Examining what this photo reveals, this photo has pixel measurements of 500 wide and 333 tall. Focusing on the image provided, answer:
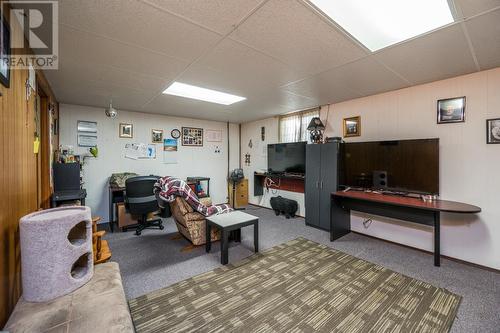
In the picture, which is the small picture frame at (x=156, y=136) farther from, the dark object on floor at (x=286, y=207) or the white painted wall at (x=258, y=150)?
the dark object on floor at (x=286, y=207)

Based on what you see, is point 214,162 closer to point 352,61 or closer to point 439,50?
point 352,61

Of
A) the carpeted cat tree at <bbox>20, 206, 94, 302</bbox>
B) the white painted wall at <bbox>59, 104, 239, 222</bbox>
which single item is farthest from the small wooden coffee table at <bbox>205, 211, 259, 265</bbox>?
the white painted wall at <bbox>59, 104, 239, 222</bbox>

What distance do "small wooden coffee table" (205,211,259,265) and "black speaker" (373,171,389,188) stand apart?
1.97 meters

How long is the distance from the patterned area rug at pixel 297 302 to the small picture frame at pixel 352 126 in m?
2.22

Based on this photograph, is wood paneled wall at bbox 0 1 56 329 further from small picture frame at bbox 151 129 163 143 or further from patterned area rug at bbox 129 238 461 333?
small picture frame at bbox 151 129 163 143

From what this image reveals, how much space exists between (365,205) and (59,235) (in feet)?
11.9

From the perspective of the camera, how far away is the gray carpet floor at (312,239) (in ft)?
6.31

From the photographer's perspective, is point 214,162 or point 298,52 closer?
point 298,52

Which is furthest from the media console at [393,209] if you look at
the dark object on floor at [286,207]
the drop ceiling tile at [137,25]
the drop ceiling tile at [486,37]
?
the drop ceiling tile at [137,25]

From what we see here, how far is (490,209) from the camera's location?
8.25 ft

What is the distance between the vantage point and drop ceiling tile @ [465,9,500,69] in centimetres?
161

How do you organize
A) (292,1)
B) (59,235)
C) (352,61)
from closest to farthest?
(59,235)
(292,1)
(352,61)

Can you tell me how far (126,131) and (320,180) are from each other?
13.6 feet

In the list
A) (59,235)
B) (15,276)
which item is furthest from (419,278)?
(15,276)
